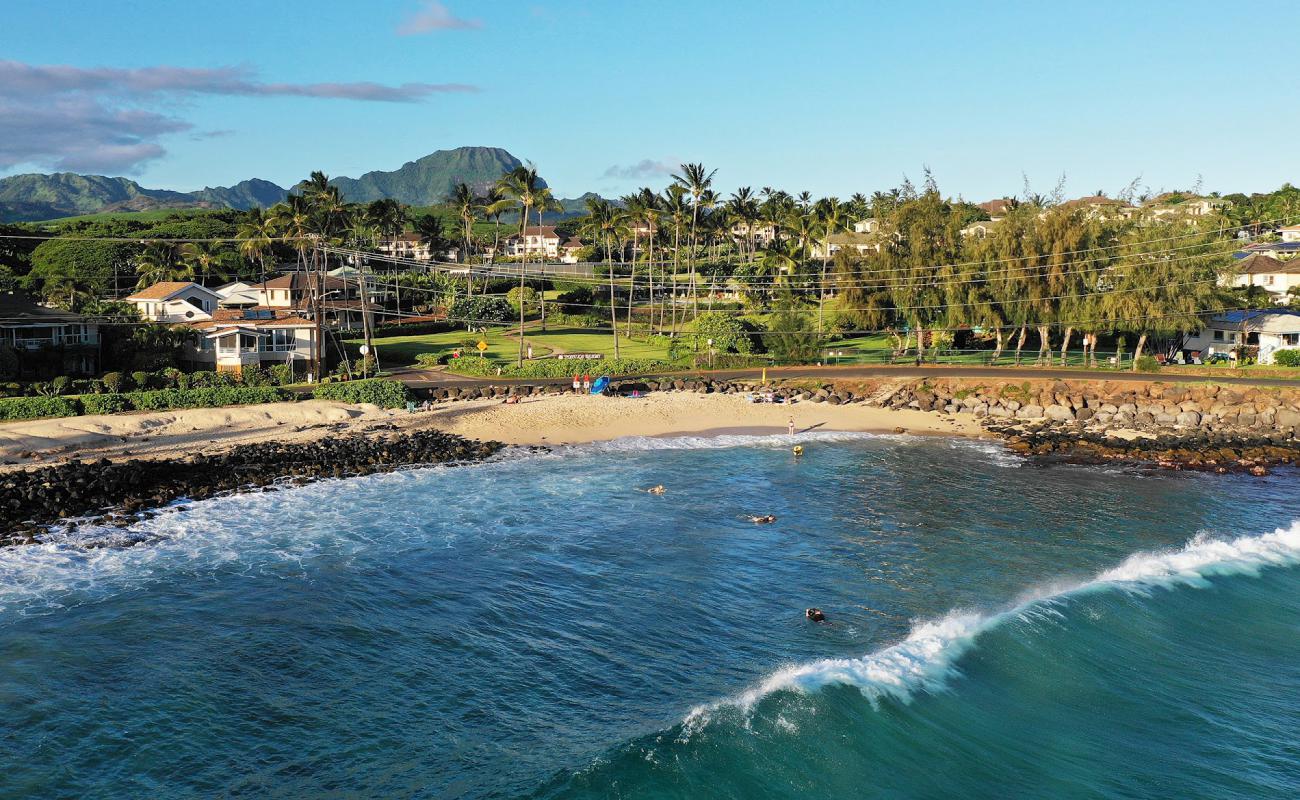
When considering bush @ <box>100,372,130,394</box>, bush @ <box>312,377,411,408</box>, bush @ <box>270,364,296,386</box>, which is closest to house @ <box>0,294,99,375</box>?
bush @ <box>100,372,130,394</box>

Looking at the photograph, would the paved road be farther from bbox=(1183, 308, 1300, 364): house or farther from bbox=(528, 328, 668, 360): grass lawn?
bbox=(528, 328, 668, 360): grass lawn

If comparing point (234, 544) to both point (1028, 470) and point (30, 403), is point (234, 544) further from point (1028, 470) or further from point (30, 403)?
point (1028, 470)

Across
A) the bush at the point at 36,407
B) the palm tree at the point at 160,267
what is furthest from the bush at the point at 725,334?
the palm tree at the point at 160,267

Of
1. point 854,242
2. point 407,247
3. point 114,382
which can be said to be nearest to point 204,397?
point 114,382

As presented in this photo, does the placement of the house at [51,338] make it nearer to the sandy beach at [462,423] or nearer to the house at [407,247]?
the sandy beach at [462,423]

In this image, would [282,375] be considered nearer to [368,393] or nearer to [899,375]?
[368,393]

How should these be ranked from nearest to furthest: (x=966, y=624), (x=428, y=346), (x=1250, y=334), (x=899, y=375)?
(x=966, y=624) < (x=899, y=375) < (x=1250, y=334) < (x=428, y=346)
